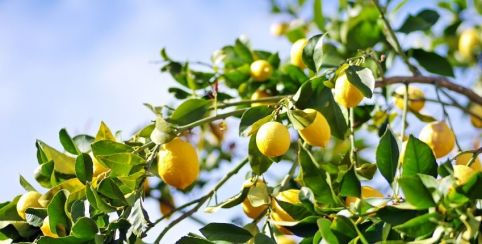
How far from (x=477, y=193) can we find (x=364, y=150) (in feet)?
3.34

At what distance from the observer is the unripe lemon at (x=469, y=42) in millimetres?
2660

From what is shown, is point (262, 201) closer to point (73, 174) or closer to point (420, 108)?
point (73, 174)

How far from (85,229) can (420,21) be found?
0.89 metres

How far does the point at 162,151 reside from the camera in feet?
4.26

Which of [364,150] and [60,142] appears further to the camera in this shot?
[364,150]

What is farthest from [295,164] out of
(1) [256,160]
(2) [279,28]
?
(2) [279,28]

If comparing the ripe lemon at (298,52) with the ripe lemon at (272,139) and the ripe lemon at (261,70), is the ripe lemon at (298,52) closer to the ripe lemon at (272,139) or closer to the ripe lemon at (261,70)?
the ripe lemon at (261,70)

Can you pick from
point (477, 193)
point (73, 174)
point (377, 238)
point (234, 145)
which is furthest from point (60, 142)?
point (234, 145)

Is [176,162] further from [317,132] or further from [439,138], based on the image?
[439,138]

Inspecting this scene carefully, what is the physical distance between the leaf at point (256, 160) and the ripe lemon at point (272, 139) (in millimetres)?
84

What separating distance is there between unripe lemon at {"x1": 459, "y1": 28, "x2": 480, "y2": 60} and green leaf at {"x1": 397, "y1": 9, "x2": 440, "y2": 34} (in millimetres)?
951

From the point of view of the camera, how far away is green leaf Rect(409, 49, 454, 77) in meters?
1.70

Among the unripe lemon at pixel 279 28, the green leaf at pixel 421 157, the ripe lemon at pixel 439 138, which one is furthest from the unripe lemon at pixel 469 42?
the green leaf at pixel 421 157

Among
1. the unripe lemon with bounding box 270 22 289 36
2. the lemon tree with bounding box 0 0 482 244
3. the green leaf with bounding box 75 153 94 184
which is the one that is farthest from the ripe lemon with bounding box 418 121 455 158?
the unripe lemon with bounding box 270 22 289 36
